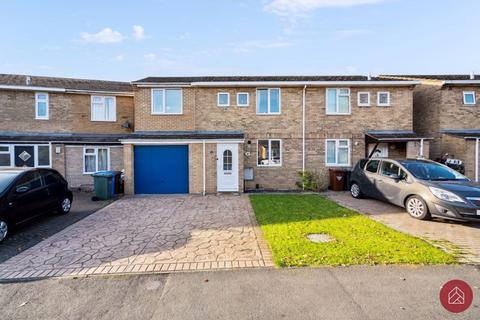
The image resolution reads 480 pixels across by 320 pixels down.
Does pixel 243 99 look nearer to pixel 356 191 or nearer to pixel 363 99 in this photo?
pixel 363 99

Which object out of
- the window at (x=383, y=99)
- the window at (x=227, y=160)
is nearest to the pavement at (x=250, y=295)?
the window at (x=227, y=160)

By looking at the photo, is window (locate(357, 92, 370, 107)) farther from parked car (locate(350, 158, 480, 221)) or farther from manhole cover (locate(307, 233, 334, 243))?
manhole cover (locate(307, 233, 334, 243))

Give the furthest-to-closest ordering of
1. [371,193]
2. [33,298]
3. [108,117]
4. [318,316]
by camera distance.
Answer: [108,117] < [371,193] < [33,298] < [318,316]

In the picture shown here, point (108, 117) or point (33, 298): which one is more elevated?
point (108, 117)

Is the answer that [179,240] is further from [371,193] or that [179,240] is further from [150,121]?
[150,121]

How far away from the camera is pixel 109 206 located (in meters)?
9.27

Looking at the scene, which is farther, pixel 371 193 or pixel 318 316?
pixel 371 193

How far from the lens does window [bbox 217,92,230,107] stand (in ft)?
42.8

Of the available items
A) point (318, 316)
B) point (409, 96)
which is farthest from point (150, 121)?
point (409, 96)

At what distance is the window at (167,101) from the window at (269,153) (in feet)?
15.0

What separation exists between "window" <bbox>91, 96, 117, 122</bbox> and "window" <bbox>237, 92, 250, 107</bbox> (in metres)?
7.61

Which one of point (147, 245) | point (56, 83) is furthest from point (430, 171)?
point (56, 83)

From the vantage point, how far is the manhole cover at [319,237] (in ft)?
17.4

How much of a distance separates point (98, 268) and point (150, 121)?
9627 millimetres
